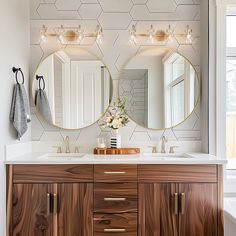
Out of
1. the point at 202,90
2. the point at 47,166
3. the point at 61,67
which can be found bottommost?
the point at 47,166

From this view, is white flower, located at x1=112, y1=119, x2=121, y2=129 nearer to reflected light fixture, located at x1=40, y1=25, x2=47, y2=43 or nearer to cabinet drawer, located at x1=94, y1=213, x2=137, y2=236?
cabinet drawer, located at x1=94, y1=213, x2=137, y2=236

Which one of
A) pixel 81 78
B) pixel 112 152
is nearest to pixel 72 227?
pixel 112 152

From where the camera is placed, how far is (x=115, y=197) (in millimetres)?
2383

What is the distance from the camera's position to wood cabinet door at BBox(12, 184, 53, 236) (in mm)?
2385

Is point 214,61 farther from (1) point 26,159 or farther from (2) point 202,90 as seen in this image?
(1) point 26,159

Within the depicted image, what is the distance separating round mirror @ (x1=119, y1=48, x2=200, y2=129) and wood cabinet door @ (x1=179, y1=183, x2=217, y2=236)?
0.78m

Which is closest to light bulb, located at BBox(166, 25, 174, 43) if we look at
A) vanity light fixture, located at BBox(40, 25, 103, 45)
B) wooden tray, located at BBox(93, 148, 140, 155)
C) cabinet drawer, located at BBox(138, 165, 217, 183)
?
vanity light fixture, located at BBox(40, 25, 103, 45)

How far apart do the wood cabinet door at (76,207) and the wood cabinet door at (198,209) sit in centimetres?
72

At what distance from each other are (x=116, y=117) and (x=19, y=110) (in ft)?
2.94

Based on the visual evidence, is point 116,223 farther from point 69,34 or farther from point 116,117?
point 69,34

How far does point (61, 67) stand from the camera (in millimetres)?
2980

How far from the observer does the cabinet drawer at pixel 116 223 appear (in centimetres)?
239

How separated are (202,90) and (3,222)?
211cm

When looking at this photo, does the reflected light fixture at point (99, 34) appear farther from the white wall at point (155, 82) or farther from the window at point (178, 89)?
the window at point (178, 89)
